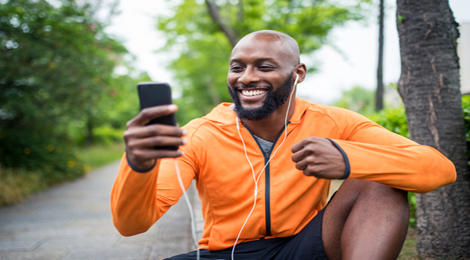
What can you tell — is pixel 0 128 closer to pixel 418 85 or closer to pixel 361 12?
pixel 418 85

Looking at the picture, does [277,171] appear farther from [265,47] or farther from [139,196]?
[139,196]

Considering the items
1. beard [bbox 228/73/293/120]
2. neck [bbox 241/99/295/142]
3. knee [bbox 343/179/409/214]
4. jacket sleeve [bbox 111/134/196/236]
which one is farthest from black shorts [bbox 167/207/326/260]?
beard [bbox 228/73/293/120]

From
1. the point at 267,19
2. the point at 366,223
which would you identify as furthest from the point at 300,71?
the point at 267,19

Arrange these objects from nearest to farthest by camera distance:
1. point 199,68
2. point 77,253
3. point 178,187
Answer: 1. point 178,187
2. point 77,253
3. point 199,68

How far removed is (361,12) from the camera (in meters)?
11.7

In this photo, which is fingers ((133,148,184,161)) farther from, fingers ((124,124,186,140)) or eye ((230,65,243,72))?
eye ((230,65,243,72))

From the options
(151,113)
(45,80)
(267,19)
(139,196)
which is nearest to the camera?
(151,113)

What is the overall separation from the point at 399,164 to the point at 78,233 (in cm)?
423

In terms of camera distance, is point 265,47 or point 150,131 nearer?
point 150,131

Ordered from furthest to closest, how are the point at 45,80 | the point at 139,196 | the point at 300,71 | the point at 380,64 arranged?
the point at 380,64, the point at 45,80, the point at 300,71, the point at 139,196

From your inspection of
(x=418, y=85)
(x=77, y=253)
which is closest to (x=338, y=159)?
(x=418, y=85)

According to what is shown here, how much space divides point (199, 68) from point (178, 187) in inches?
921

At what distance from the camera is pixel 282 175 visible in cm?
216

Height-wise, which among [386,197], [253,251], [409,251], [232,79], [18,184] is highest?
[232,79]
